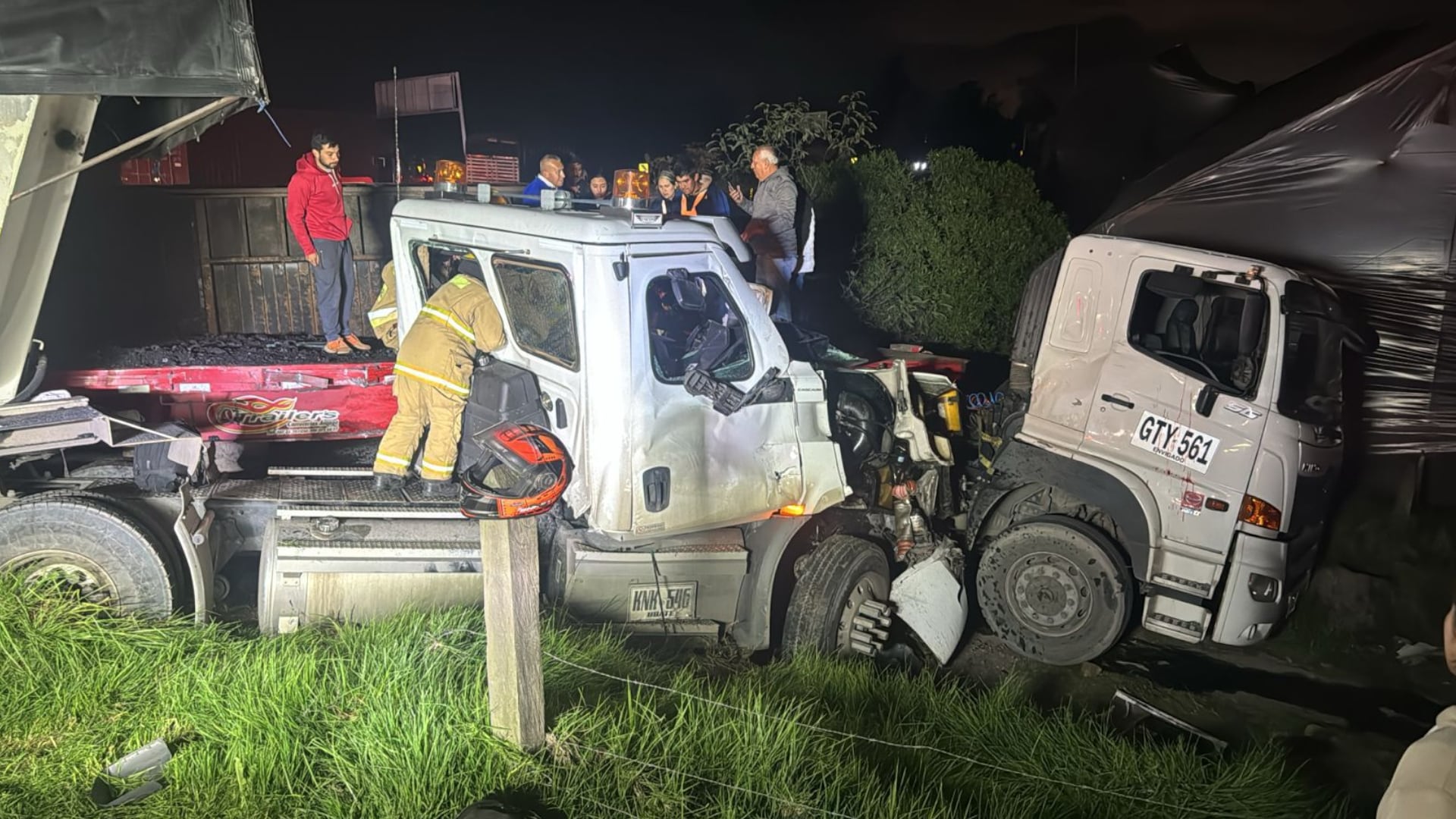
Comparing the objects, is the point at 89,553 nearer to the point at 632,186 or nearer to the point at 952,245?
the point at 632,186

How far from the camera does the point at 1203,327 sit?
5141 millimetres

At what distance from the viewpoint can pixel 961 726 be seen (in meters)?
4.14

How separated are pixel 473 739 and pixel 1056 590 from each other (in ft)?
11.0

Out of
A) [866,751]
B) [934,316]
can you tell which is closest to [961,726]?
[866,751]

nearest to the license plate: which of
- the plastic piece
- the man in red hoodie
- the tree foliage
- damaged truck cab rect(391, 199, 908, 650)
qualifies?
damaged truck cab rect(391, 199, 908, 650)

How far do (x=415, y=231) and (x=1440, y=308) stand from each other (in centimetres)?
602

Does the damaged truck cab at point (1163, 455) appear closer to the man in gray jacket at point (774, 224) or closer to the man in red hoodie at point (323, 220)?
the man in gray jacket at point (774, 224)

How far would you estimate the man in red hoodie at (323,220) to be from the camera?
6.86 m

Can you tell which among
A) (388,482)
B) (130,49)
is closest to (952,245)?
(388,482)

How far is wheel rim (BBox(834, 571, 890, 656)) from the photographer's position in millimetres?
4797

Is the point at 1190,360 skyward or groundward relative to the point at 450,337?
groundward

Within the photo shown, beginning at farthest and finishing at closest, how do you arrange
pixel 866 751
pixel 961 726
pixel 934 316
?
pixel 934 316 < pixel 961 726 < pixel 866 751

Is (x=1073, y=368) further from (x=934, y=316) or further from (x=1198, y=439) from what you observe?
(x=934, y=316)

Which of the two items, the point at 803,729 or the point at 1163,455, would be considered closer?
the point at 803,729
